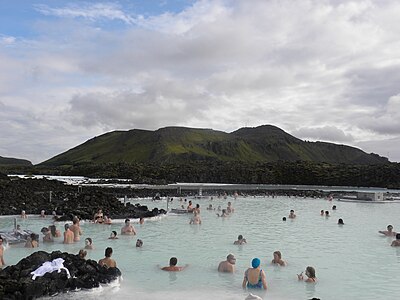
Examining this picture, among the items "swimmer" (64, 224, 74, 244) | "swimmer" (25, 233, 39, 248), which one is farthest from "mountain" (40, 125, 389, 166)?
"swimmer" (25, 233, 39, 248)

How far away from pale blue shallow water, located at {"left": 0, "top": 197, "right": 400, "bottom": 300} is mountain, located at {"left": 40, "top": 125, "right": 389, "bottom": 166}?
10581 cm

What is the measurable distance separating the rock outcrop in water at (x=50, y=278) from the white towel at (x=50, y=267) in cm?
11

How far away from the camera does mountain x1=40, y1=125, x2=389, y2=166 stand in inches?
5418

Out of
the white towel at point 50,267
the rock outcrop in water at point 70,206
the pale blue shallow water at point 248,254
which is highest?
the rock outcrop in water at point 70,206

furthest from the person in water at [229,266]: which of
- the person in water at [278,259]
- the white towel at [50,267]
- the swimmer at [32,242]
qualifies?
the swimmer at [32,242]

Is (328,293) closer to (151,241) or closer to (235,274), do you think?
(235,274)

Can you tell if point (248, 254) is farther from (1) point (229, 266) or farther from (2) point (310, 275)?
(2) point (310, 275)

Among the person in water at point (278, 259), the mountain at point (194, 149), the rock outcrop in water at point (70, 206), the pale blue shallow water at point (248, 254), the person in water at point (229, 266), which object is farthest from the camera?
the mountain at point (194, 149)

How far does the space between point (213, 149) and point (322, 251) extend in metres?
132

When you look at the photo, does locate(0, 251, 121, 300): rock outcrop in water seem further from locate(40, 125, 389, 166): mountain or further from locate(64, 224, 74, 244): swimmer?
locate(40, 125, 389, 166): mountain

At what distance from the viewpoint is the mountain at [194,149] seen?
137625 millimetres

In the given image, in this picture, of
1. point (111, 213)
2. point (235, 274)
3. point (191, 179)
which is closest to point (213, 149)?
point (191, 179)

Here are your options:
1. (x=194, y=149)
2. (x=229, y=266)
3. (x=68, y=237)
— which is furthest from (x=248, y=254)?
(x=194, y=149)

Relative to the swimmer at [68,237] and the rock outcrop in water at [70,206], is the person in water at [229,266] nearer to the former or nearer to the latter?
the swimmer at [68,237]
